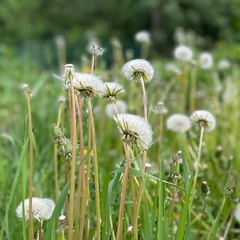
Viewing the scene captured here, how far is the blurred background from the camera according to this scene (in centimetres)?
1731

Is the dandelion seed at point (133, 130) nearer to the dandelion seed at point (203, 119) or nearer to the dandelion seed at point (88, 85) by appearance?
the dandelion seed at point (88, 85)

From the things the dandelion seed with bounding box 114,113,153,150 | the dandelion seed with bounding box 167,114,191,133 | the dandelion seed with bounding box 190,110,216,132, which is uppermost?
the dandelion seed with bounding box 167,114,191,133

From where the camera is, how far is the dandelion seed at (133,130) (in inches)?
34.5

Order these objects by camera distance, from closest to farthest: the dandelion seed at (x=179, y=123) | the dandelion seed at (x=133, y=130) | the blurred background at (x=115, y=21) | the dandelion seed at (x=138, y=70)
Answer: the dandelion seed at (x=133, y=130), the dandelion seed at (x=138, y=70), the dandelion seed at (x=179, y=123), the blurred background at (x=115, y=21)

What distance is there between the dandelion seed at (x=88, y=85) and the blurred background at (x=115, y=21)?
13409 millimetres

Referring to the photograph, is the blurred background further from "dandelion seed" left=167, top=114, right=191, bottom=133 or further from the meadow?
"dandelion seed" left=167, top=114, right=191, bottom=133

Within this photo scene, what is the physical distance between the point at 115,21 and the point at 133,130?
65.1 feet

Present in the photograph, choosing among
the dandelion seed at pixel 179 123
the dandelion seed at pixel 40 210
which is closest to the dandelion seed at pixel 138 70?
the dandelion seed at pixel 40 210

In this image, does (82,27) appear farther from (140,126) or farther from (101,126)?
(140,126)

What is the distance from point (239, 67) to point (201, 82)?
338 millimetres

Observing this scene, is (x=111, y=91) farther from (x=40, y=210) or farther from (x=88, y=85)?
(x=40, y=210)

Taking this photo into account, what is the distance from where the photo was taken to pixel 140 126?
89 cm

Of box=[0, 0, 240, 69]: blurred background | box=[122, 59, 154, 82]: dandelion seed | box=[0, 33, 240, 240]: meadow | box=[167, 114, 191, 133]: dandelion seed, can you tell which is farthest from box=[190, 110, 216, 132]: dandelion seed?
box=[0, 0, 240, 69]: blurred background

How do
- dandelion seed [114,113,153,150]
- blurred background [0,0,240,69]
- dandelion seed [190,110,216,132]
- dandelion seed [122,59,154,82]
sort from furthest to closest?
blurred background [0,0,240,69], dandelion seed [190,110,216,132], dandelion seed [122,59,154,82], dandelion seed [114,113,153,150]
